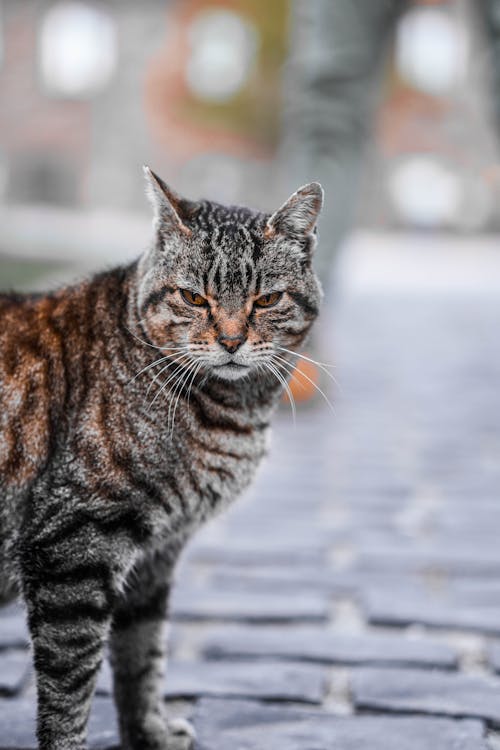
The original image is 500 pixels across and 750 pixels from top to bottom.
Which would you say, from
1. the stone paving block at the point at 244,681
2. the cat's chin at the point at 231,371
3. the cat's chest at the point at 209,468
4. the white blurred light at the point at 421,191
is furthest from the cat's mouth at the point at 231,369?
the white blurred light at the point at 421,191

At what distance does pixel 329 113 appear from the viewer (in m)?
3.93

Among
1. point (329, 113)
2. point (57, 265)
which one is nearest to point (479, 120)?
point (57, 265)

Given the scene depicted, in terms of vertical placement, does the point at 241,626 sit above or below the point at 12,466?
below

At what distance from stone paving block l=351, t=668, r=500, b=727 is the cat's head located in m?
0.71

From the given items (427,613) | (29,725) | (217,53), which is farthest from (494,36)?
(217,53)

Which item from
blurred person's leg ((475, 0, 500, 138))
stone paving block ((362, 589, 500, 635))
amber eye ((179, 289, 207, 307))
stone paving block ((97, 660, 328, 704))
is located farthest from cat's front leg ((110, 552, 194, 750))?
blurred person's leg ((475, 0, 500, 138))

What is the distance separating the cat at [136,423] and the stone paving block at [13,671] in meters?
0.24

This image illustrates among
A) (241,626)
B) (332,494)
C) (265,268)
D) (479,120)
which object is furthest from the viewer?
(479,120)

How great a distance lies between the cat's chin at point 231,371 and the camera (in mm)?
1761

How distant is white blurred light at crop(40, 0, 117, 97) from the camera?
20.8 metres

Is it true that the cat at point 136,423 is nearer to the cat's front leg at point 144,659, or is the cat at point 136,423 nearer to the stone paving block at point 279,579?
the cat's front leg at point 144,659

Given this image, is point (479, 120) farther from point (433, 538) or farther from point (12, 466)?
point (12, 466)

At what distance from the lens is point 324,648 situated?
2143mm

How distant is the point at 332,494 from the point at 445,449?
0.74m
